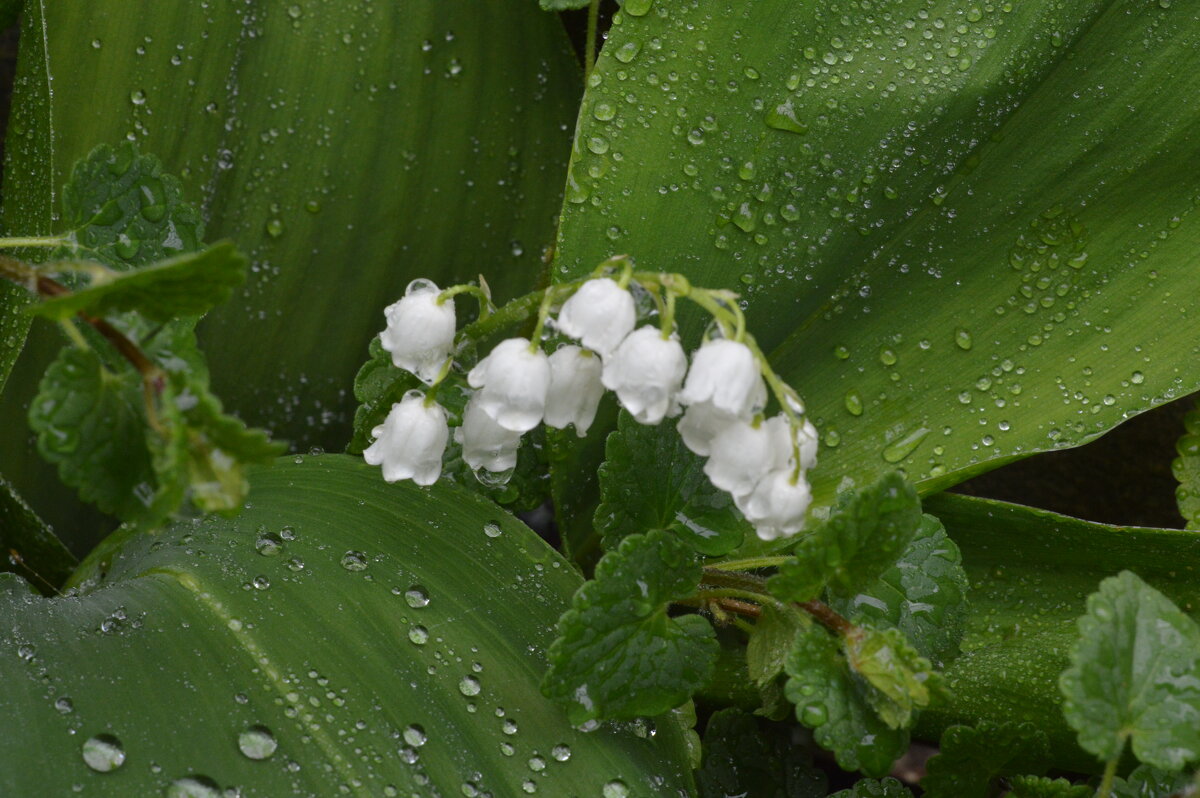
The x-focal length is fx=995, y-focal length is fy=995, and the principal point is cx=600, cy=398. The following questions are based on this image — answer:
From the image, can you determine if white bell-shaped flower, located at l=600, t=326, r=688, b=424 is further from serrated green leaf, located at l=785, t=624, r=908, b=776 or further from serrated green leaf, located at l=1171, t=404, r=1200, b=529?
serrated green leaf, located at l=1171, t=404, r=1200, b=529

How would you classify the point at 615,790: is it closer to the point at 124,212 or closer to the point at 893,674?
the point at 893,674

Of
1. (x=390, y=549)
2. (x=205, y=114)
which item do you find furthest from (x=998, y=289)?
(x=205, y=114)

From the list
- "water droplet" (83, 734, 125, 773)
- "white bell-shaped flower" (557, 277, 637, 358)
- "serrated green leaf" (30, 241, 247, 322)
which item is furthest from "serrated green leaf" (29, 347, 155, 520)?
"white bell-shaped flower" (557, 277, 637, 358)

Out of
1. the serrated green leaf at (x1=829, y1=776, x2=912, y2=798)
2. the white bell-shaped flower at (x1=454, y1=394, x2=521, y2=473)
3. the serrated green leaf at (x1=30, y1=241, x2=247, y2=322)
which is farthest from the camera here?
the serrated green leaf at (x1=829, y1=776, x2=912, y2=798)

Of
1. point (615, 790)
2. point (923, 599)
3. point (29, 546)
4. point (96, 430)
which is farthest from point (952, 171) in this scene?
point (29, 546)

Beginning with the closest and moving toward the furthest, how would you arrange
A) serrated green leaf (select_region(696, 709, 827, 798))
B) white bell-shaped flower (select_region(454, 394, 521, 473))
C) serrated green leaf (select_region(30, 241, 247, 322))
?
serrated green leaf (select_region(30, 241, 247, 322)) → white bell-shaped flower (select_region(454, 394, 521, 473)) → serrated green leaf (select_region(696, 709, 827, 798))

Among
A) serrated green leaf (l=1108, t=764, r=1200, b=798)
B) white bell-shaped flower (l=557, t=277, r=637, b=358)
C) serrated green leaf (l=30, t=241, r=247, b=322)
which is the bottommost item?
serrated green leaf (l=1108, t=764, r=1200, b=798)

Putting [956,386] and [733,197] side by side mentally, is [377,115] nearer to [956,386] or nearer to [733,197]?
[733,197]

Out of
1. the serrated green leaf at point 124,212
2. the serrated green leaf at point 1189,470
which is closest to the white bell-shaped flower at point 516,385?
the serrated green leaf at point 124,212
